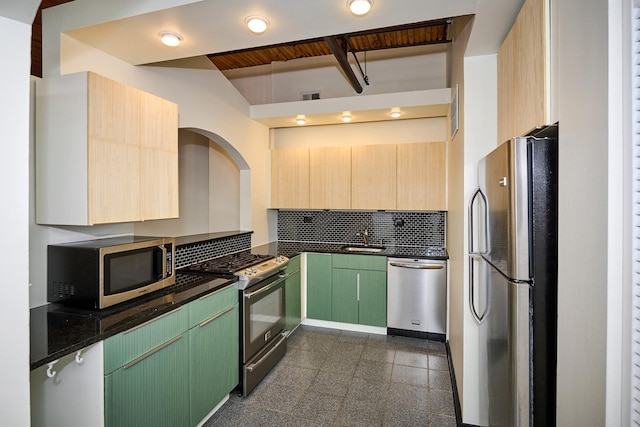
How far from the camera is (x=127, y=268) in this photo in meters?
1.93

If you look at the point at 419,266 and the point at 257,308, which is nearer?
the point at 257,308

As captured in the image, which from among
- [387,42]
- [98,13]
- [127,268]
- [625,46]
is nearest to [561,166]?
[625,46]

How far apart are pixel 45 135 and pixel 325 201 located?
285 centimetres

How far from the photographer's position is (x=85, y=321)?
163cm

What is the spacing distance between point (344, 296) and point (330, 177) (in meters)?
1.45

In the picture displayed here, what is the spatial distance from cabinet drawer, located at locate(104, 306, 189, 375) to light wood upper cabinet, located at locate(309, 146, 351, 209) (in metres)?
2.46

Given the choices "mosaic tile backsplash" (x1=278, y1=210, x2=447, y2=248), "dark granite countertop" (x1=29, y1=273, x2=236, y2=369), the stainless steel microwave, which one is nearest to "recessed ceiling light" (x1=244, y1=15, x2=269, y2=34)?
the stainless steel microwave

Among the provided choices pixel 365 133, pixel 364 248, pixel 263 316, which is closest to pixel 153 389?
pixel 263 316

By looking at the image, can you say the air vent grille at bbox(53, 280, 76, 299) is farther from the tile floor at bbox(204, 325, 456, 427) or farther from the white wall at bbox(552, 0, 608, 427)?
the white wall at bbox(552, 0, 608, 427)

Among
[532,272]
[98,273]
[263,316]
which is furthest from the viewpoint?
[263,316]

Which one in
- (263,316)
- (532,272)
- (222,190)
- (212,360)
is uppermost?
(222,190)

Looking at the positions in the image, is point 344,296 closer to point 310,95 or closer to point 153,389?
point 153,389

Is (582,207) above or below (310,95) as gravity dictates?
below

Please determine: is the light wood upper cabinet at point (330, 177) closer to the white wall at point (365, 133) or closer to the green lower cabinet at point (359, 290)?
the white wall at point (365, 133)
